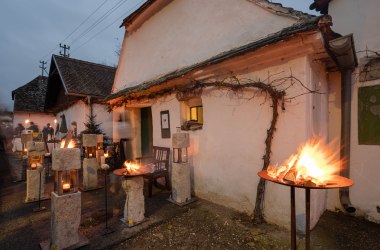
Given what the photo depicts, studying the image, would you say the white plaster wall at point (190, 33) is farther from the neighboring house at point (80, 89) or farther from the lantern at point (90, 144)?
the neighboring house at point (80, 89)

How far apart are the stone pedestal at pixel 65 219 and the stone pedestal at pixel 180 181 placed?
238 centimetres

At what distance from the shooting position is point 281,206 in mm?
4289

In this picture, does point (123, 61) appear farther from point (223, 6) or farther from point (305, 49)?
point (305, 49)

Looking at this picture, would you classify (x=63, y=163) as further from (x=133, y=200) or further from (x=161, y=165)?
(x=161, y=165)

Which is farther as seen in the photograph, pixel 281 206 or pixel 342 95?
pixel 342 95

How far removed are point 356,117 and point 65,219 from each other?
6114 millimetres

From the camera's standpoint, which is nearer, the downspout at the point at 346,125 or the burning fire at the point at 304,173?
the burning fire at the point at 304,173

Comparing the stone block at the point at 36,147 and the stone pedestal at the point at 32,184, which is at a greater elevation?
the stone block at the point at 36,147

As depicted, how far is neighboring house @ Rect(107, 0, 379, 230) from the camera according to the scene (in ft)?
13.2

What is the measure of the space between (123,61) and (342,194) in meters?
9.43

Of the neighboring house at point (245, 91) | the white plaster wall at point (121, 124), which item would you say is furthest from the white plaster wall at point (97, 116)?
the neighboring house at point (245, 91)

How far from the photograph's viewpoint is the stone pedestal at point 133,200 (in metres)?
4.45

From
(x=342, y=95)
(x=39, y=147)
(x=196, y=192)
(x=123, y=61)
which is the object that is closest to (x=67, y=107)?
(x=123, y=61)

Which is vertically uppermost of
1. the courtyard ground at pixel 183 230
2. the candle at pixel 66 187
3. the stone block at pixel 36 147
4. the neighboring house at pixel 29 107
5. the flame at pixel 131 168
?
the neighboring house at pixel 29 107
